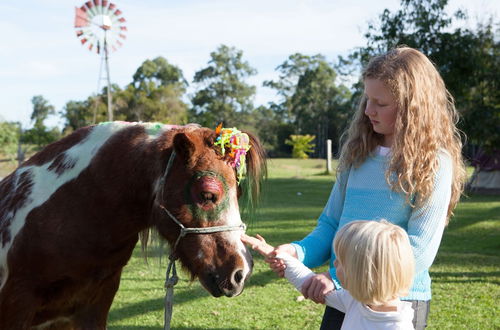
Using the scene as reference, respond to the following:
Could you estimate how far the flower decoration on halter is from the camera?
7.80 feet

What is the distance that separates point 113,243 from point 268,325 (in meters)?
2.42

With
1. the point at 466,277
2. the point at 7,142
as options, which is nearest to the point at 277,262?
the point at 466,277

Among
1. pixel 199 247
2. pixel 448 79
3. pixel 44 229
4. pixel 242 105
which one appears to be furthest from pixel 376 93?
pixel 242 105

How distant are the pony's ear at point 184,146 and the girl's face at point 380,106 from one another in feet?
2.86

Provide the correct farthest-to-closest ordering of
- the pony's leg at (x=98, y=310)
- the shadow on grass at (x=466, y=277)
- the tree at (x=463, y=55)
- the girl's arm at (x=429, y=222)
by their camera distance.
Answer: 1. the tree at (x=463, y=55)
2. the shadow on grass at (x=466, y=277)
3. the pony's leg at (x=98, y=310)
4. the girl's arm at (x=429, y=222)

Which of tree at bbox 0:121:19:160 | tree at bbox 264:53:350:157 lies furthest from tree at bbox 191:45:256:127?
tree at bbox 0:121:19:160

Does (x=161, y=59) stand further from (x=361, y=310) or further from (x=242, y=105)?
Result: (x=361, y=310)

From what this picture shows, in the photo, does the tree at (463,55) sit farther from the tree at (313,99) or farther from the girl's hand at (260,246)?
the tree at (313,99)

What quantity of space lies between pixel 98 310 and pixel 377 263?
6.17 ft

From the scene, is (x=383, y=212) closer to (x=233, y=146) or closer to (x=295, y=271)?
(x=295, y=271)

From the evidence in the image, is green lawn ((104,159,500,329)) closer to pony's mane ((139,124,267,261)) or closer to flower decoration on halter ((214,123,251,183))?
pony's mane ((139,124,267,261))

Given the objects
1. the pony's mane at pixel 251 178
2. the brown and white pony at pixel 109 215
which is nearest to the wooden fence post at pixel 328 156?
the pony's mane at pixel 251 178

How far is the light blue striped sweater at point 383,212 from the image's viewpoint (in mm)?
1717

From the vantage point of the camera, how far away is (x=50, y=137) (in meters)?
34.3
